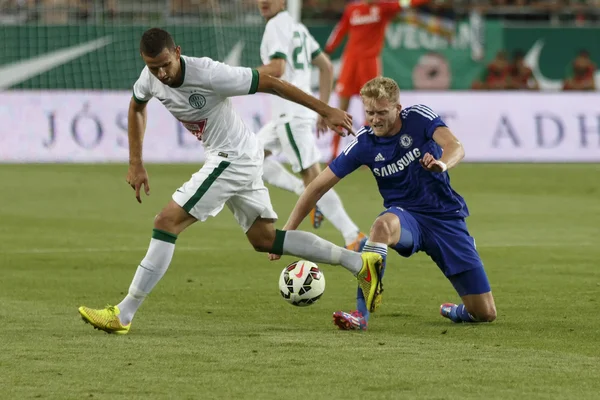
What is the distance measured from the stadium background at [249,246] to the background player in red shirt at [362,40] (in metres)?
2.21

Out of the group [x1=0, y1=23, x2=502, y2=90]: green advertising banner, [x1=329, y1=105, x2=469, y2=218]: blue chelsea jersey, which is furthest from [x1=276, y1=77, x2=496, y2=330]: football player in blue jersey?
[x1=0, y1=23, x2=502, y2=90]: green advertising banner

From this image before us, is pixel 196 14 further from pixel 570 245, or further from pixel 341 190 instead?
pixel 570 245

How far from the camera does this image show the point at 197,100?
726cm

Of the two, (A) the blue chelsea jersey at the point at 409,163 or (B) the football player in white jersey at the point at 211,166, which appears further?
(A) the blue chelsea jersey at the point at 409,163

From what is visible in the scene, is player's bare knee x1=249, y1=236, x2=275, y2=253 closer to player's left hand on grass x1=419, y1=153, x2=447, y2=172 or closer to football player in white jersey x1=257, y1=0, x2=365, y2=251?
player's left hand on grass x1=419, y1=153, x2=447, y2=172

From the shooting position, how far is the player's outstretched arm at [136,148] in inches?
295

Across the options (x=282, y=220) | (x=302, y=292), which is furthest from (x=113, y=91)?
(x=302, y=292)

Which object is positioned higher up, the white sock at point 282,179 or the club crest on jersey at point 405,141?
the club crest on jersey at point 405,141

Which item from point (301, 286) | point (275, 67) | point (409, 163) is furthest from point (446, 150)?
point (275, 67)

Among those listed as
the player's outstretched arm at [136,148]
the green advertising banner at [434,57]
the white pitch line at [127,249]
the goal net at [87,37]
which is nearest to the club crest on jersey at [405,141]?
the player's outstretched arm at [136,148]

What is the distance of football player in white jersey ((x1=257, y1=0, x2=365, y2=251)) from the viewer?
11.1 metres

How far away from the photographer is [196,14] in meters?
23.6

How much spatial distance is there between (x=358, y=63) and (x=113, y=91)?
540cm

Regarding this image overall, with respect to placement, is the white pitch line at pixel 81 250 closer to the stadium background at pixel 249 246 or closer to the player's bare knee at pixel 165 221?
the stadium background at pixel 249 246
